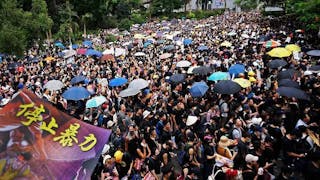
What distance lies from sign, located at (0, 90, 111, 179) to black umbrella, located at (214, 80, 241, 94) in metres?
4.86

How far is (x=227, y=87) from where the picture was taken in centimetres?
984

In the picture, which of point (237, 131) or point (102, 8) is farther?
point (102, 8)

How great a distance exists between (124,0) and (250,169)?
140ft

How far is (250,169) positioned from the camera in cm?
640

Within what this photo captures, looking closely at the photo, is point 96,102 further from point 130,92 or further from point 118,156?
point 118,156

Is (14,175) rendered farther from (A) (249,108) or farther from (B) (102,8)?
(B) (102,8)

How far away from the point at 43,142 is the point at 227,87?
19.5 ft

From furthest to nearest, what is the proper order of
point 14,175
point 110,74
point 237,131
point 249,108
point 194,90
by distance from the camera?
point 110,74 < point 194,90 < point 249,108 < point 237,131 < point 14,175

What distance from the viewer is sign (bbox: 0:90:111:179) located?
480 centimetres

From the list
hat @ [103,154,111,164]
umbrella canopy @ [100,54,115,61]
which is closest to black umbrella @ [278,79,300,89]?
hat @ [103,154,111,164]

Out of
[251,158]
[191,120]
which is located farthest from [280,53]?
[251,158]

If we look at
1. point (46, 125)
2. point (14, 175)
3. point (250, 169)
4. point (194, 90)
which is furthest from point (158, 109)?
point (14, 175)

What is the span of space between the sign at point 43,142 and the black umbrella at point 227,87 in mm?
4858

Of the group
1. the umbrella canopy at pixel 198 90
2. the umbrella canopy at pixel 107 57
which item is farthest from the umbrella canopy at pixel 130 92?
the umbrella canopy at pixel 107 57
